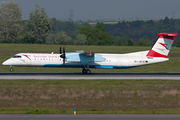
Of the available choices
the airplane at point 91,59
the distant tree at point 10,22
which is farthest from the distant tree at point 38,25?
the airplane at point 91,59

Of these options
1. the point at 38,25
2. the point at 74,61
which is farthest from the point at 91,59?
the point at 38,25

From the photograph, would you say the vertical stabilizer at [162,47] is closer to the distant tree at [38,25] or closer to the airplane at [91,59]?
the airplane at [91,59]

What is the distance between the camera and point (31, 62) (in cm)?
3453

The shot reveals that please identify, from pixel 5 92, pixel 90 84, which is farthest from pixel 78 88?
pixel 5 92

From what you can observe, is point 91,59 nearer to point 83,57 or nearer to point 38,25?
point 83,57

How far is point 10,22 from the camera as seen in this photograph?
356ft

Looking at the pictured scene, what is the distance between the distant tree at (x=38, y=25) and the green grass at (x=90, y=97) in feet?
276

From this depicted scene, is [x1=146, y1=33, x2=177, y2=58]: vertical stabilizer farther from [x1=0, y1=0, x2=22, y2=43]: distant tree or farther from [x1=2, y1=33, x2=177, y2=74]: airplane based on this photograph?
[x1=0, y1=0, x2=22, y2=43]: distant tree

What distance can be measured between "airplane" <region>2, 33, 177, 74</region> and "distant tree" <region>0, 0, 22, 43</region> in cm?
7554

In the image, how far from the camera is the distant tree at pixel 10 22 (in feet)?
350

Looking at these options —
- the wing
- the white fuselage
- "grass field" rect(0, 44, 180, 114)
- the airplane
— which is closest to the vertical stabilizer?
the airplane

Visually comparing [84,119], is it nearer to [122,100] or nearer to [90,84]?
[122,100]

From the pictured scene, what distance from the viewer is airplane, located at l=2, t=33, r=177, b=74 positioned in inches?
1356

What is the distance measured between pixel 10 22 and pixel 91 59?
278 ft
